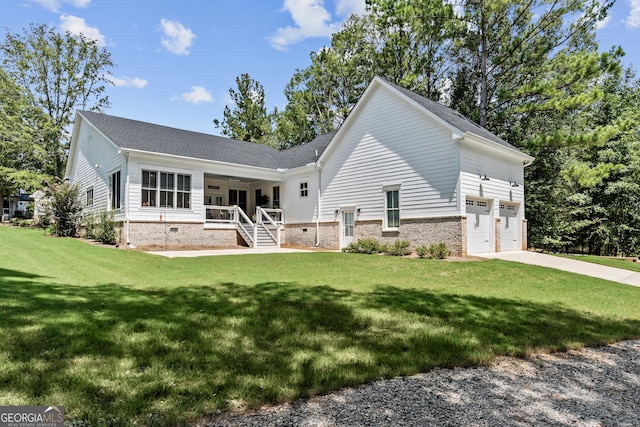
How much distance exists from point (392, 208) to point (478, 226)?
3.71 m

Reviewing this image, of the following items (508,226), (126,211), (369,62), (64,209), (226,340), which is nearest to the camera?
(226,340)

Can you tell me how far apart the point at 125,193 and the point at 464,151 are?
586 inches

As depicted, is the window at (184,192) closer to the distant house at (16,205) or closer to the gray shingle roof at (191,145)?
the gray shingle roof at (191,145)

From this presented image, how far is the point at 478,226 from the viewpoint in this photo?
15.0 m

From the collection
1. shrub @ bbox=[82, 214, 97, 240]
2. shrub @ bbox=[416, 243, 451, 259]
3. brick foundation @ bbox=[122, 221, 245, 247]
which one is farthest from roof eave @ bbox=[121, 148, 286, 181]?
shrub @ bbox=[416, 243, 451, 259]

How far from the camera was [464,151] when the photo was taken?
13.9 m

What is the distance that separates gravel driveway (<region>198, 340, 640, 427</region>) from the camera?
2.46m

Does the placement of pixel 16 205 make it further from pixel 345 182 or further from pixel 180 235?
pixel 345 182

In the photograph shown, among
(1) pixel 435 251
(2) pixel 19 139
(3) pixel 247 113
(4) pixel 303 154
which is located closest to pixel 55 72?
(2) pixel 19 139

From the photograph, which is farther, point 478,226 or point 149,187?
point 149,187

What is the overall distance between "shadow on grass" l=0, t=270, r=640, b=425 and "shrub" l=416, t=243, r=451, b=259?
6.20 meters

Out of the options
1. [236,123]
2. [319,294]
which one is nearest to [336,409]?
[319,294]

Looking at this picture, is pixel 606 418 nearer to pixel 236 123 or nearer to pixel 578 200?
pixel 578 200

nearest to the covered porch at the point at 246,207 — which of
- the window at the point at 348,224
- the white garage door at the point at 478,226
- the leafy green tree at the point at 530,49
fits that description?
the window at the point at 348,224
